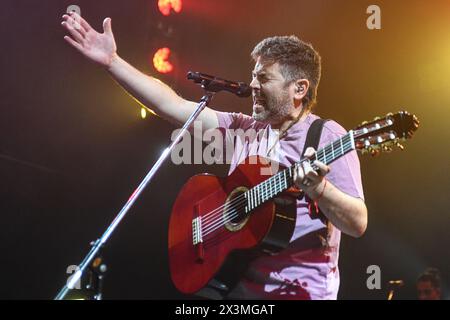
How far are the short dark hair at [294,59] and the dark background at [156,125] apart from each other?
2.09m

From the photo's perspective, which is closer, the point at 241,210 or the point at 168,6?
the point at 241,210

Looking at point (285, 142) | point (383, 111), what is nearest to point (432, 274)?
point (383, 111)

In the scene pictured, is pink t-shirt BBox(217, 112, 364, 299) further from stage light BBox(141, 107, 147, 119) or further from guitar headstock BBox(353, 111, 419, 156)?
stage light BBox(141, 107, 147, 119)

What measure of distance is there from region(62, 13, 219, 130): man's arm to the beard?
34 centimetres

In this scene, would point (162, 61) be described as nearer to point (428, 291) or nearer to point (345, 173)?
point (345, 173)

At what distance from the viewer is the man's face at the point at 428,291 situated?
5160 millimetres

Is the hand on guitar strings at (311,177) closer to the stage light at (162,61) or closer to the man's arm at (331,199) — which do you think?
the man's arm at (331,199)

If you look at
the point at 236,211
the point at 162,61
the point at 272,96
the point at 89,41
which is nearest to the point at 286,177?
the point at 236,211

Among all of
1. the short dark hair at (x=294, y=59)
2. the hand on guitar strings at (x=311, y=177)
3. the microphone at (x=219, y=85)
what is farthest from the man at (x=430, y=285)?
the hand on guitar strings at (x=311, y=177)

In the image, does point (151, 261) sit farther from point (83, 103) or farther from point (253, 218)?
point (253, 218)

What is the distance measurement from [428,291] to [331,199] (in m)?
3.49

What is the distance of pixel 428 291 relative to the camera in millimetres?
5215

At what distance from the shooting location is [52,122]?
5277 millimetres

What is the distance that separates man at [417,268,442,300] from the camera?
5.18 m
